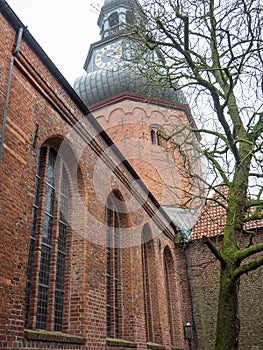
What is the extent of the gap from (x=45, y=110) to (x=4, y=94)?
1319 millimetres

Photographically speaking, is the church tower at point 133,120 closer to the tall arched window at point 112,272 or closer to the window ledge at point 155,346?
the window ledge at point 155,346

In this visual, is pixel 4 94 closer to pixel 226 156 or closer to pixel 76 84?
pixel 226 156

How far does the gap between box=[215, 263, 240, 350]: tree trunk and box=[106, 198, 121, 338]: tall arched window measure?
3444 mm

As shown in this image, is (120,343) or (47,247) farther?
(120,343)

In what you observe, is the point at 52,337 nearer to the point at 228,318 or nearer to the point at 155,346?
the point at 228,318

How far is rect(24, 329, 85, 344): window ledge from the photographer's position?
18.1 ft

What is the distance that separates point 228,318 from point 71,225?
3482mm

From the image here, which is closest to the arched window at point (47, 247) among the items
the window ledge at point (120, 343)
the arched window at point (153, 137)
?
the window ledge at point (120, 343)

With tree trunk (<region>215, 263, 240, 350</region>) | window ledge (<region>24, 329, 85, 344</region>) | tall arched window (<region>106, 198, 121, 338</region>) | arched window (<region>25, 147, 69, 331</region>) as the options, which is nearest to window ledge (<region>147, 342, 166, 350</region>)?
tall arched window (<region>106, 198, 121, 338</region>)

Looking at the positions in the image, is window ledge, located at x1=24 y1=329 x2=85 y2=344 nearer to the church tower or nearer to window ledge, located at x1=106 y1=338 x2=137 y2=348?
window ledge, located at x1=106 y1=338 x2=137 y2=348

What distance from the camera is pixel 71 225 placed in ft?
26.1

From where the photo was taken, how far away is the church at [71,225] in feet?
18.9

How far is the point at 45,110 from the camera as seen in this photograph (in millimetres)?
7242

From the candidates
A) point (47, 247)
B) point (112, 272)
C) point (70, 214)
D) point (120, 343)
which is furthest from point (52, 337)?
point (112, 272)
